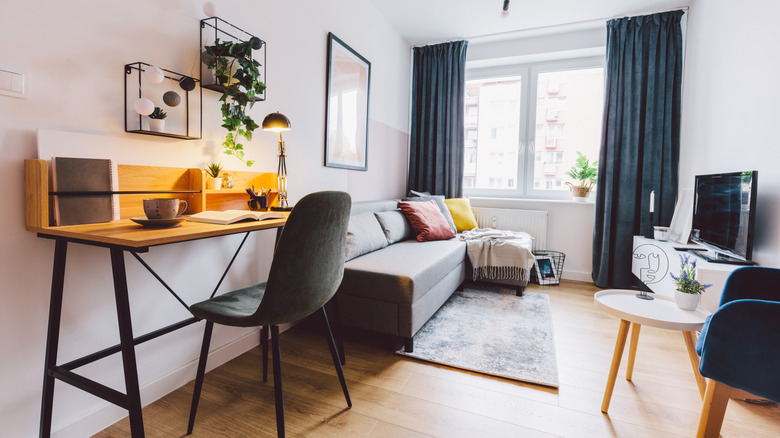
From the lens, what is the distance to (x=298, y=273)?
3.96 feet

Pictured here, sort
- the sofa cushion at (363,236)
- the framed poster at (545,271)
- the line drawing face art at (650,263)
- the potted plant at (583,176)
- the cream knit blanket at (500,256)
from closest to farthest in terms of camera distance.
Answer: the sofa cushion at (363,236)
the line drawing face art at (650,263)
the cream knit blanket at (500,256)
the framed poster at (545,271)
the potted plant at (583,176)

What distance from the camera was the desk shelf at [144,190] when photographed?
1.15m

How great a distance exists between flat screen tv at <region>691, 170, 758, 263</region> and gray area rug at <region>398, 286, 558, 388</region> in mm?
1094

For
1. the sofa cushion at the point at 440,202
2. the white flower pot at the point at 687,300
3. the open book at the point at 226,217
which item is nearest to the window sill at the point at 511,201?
the sofa cushion at the point at 440,202

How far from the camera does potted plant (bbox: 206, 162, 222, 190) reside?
175 centimetres

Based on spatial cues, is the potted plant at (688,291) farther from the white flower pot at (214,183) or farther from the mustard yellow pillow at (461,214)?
the mustard yellow pillow at (461,214)

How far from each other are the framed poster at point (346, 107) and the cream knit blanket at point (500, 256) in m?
1.25

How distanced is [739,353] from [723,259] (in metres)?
1.48

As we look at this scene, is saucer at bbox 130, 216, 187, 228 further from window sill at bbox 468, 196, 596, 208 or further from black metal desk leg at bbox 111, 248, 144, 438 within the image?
window sill at bbox 468, 196, 596, 208

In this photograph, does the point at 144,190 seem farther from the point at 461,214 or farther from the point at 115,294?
the point at 461,214

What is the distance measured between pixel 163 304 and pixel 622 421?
2.02 m

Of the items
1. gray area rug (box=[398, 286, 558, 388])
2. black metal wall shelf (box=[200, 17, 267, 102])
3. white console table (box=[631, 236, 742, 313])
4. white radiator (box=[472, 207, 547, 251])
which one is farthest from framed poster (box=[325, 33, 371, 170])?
white console table (box=[631, 236, 742, 313])

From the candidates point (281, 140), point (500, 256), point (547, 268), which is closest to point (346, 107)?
point (281, 140)

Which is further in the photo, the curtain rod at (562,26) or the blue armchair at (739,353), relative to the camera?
the curtain rod at (562,26)
